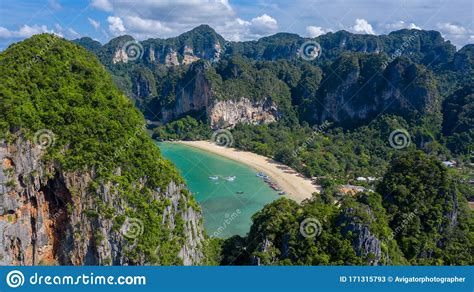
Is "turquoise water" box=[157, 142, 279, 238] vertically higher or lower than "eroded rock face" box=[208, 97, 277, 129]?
lower

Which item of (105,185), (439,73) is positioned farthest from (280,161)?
(439,73)

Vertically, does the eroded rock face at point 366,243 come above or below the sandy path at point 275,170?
below

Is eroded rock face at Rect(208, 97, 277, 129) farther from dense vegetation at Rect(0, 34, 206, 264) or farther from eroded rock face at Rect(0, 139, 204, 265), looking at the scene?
eroded rock face at Rect(0, 139, 204, 265)

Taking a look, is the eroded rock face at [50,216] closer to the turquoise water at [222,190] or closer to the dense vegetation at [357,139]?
the dense vegetation at [357,139]

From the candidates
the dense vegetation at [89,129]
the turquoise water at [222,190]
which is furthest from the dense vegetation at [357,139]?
the turquoise water at [222,190]

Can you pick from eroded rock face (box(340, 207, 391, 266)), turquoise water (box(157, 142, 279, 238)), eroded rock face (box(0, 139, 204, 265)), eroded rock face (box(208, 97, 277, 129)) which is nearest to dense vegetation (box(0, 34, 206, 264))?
eroded rock face (box(0, 139, 204, 265))

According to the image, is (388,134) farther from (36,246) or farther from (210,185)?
(36,246)
